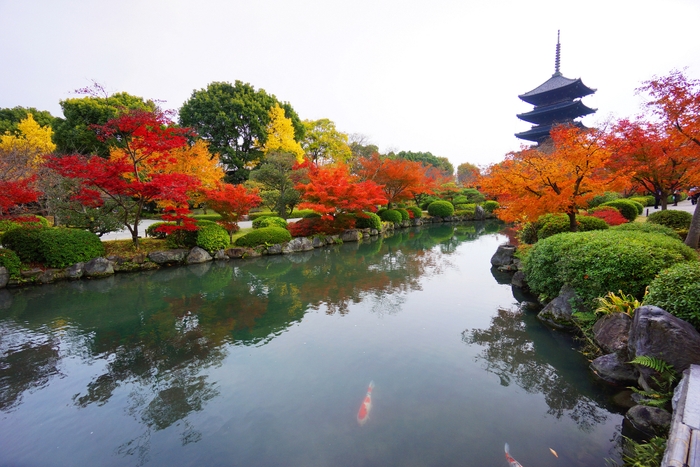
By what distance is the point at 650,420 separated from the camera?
2867mm

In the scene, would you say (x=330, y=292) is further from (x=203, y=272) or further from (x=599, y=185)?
(x=599, y=185)

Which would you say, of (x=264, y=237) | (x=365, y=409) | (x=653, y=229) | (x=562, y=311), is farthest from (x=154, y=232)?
(x=653, y=229)

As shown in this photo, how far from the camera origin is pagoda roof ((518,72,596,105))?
23.7 meters

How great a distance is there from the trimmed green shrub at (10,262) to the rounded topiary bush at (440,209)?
20.4 m

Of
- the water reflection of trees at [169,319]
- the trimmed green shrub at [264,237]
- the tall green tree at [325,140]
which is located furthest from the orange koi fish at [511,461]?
the tall green tree at [325,140]

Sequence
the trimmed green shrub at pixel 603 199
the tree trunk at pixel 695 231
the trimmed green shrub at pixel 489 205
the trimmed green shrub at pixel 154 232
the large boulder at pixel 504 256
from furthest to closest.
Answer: the trimmed green shrub at pixel 489 205 → the trimmed green shrub at pixel 603 199 → the trimmed green shrub at pixel 154 232 → the large boulder at pixel 504 256 → the tree trunk at pixel 695 231

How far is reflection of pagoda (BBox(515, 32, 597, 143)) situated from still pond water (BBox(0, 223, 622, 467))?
909 inches

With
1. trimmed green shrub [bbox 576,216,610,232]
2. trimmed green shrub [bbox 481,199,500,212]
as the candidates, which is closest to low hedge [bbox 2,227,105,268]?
trimmed green shrub [bbox 576,216,610,232]

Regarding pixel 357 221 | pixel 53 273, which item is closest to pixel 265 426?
pixel 53 273

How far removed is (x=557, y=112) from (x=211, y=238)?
26097mm

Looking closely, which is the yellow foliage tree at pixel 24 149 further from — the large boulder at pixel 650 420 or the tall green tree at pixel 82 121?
the large boulder at pixel 650 420

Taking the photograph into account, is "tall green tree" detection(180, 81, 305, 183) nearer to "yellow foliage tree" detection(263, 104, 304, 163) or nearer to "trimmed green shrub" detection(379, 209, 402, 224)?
"yellow foliage tree" detection(263, 104, 304, 163)

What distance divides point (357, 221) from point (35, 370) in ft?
43.4

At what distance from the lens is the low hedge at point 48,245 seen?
819 centimetres
